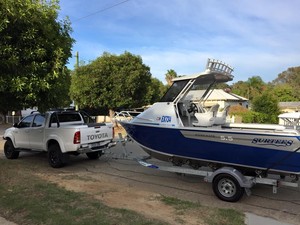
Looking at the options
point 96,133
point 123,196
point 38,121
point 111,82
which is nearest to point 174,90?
point 123,196

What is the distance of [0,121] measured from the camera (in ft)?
116

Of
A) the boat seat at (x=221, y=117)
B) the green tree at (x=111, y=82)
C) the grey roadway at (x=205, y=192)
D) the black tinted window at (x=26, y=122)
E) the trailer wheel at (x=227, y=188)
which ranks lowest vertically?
the grey roadway at (x=205, y=192)

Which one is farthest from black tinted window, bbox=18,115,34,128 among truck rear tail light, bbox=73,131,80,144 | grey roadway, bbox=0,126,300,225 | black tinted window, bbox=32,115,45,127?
truck rear tail light, bbox=73,131,80,144

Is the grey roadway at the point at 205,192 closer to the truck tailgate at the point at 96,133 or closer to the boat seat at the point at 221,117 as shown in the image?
the truck tailgate at the point at 96,133

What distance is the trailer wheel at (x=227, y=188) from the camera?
692 centimetres

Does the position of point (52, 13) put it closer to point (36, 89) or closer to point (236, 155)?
point (36, 89)

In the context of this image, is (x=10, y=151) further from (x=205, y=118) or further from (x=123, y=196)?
(x=205, y=118)

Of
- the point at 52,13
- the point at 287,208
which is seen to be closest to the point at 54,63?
the point at 52,13

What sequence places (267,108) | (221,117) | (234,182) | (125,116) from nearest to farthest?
(234,182)
(221,117)
(125,116)
(267,108)

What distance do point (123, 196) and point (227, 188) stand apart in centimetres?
220

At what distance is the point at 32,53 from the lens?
7.80 metres

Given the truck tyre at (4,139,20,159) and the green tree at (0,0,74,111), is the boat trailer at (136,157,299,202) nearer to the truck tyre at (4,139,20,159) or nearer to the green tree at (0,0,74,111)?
the green tree at (0,0,74,111)

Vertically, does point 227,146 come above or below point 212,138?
below

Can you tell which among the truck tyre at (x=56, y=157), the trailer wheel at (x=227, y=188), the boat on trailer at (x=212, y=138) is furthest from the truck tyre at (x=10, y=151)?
the trailer wheel at (x=227, y=188)
